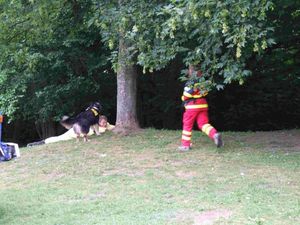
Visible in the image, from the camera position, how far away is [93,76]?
54.8 ft

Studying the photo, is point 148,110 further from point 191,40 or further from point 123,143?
point 191,40

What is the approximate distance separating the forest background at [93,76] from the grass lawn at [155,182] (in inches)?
75.8

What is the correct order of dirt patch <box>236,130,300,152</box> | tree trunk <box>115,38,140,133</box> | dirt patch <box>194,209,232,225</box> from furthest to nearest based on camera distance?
tree trunk <box>115,38,140,133</box> < dirt patch <box>236,130,300,152</box> < dirt patch <box>194,209,232,225</box>

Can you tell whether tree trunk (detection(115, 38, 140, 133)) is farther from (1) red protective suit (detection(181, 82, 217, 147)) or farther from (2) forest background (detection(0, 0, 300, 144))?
(1) red protective suit (detection(181, 82, 217, 147))

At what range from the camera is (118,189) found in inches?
344

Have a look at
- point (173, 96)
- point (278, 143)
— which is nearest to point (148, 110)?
point (173, 96)

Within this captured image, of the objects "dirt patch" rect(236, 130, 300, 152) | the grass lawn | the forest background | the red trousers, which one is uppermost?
the forest background

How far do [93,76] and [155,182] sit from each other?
8.25 m

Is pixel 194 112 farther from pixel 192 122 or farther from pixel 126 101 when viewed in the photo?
pixel 126 101

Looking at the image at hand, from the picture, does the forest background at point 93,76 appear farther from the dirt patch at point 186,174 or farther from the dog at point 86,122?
the dirt patch at point 186,174

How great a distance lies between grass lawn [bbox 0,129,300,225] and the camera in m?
7.15

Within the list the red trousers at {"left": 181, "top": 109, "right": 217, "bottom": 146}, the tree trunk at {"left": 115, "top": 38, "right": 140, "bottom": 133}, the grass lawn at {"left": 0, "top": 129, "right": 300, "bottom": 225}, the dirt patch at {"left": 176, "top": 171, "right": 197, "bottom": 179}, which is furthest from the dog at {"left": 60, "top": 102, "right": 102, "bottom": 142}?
the dirt patch at {"left": 176, "top": 171, "right": 197, "bottom": 179}

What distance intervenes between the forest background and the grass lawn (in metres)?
1.92

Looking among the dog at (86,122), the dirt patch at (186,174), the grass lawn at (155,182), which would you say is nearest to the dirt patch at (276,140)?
the grass lawn at (155,182)
